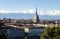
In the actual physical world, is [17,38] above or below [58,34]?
below

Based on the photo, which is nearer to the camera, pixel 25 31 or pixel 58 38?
pixel 58 38

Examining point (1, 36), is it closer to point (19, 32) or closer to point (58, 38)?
point (58, 38)

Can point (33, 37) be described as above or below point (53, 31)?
below

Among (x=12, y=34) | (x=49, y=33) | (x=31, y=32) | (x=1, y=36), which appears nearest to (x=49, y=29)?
(x=49, y=33)

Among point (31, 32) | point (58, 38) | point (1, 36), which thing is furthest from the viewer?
point (31, 32)

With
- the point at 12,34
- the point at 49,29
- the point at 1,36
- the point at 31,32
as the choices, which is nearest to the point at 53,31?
the point at 49,29

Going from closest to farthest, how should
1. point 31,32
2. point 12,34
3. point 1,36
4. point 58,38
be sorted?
point 1,36 < point 58,38 < point 12,34 < point 31,32

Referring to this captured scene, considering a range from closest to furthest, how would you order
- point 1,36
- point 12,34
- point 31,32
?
point 1,36
point 12,34
point 31,32

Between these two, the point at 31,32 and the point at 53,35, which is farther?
the point at 31,32

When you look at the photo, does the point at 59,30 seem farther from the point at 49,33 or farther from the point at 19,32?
the point at 19,32

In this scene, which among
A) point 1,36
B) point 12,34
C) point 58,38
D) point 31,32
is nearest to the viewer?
point 1,36
